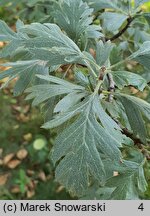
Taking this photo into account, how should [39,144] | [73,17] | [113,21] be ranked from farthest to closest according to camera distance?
[39,144], [113,21], [73,17]

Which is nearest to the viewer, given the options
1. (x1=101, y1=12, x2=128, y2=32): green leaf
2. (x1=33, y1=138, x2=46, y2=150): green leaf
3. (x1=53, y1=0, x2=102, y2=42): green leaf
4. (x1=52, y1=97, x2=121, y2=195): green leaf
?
(x1=52, y1=97, x2=121, y2=195): green leaf

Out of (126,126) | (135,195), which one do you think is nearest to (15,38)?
(126,126)

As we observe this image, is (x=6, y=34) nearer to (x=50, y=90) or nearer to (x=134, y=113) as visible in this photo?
(x=50, y=90)

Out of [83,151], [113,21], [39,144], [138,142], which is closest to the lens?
[83,151]

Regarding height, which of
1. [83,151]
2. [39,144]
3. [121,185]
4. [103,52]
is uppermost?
[103,52]

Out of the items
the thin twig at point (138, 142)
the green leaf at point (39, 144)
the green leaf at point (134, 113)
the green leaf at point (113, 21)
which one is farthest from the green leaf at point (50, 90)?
the green leaf at point (39, 144)

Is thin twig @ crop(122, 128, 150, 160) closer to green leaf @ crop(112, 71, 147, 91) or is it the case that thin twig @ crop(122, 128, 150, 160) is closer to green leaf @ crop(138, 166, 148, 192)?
green leaf @ crop(138, 166, 148, 192)

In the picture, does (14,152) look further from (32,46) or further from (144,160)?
(32,46)

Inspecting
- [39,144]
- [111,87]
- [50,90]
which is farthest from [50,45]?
[39,144]

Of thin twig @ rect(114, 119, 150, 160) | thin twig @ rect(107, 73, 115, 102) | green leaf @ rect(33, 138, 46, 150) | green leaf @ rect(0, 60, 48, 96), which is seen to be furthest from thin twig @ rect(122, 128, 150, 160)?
green leaf @ rect(33, 138, 46, 150)
